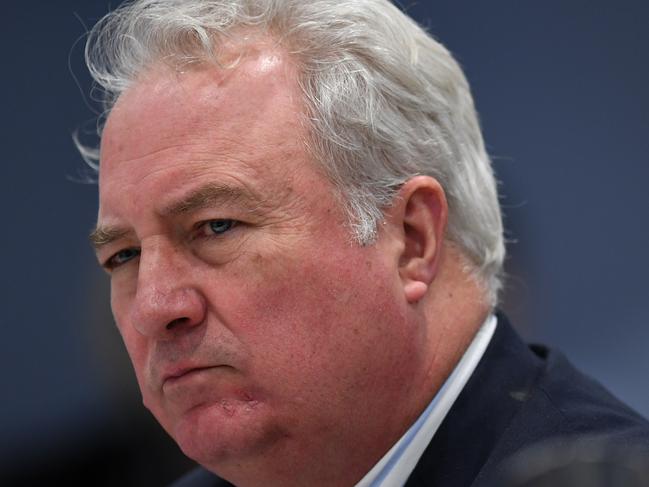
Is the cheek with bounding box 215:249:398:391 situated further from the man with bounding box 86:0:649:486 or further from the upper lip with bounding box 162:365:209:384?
the upper lip with bounding box 162:365:209:384

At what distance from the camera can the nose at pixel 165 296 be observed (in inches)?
78.0

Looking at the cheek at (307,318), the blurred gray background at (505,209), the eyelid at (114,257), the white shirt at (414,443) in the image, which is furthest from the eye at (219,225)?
the blurred gray background at (505,209)

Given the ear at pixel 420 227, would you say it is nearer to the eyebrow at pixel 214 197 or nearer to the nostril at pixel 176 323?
the eyebrow at pixel 214 197

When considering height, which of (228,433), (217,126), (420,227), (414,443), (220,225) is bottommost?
(414,443)

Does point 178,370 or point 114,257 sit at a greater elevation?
point 114,257

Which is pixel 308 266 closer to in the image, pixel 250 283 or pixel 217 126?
pixel 250 283

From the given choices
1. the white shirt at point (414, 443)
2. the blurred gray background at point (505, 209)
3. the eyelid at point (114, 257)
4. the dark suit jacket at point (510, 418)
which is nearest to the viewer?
the dark suit jacket at point (510, 418)

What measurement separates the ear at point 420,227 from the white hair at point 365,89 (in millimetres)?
36

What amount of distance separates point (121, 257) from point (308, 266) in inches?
20.7

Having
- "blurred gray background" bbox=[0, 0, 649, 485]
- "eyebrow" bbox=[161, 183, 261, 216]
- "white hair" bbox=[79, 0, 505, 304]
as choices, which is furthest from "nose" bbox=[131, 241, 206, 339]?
"blurred gray background" bbox=[0, 0, 649, 485]

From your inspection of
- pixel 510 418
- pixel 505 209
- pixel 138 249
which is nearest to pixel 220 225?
pixel 138 249

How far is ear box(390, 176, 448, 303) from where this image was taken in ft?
7.01

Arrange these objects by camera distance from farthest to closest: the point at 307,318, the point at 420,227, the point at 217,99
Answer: the point at 420,227, the point at 217,99, the point at 307,318

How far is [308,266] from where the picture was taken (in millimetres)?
1997
